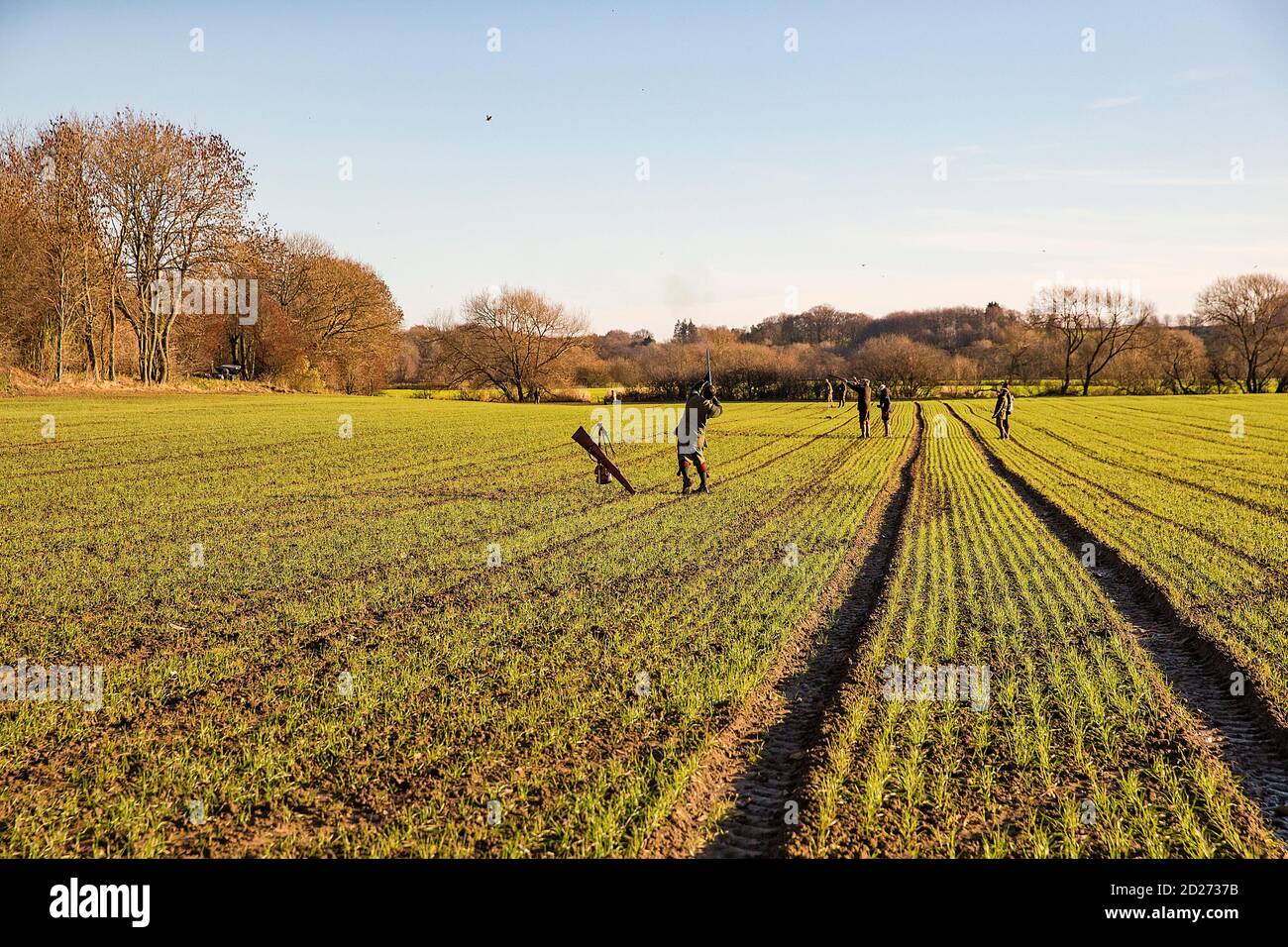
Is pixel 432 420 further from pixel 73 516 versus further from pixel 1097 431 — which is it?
pixel 1097 431

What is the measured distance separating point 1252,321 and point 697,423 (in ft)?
323

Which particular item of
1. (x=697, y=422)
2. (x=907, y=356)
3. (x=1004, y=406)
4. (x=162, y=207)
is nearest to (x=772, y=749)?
(x=697, y=422)

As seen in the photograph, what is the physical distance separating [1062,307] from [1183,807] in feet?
353

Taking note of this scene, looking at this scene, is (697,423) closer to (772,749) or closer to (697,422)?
(697,422)

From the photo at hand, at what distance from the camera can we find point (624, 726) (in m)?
6.25

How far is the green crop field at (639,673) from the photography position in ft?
16.1

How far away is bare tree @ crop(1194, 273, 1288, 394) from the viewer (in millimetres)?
85000

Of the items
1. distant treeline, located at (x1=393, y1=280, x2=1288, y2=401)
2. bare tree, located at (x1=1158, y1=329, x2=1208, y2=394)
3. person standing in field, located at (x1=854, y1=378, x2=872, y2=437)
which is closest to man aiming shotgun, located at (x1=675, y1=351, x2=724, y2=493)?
person standing in field, located at (x1=854, y1=378, x2=872, y2=437)

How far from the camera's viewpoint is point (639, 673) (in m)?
7.38

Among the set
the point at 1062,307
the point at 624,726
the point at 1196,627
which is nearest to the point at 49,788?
the point at 624,726

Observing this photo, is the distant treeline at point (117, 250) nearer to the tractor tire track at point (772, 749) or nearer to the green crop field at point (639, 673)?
the green crop field at point (639, 673)

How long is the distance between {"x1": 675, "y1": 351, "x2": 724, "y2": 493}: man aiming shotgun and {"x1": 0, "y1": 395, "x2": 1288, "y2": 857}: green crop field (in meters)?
1.07

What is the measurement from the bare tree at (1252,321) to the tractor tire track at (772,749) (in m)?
94.8

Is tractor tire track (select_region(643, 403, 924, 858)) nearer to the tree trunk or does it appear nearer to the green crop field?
the green crop field
